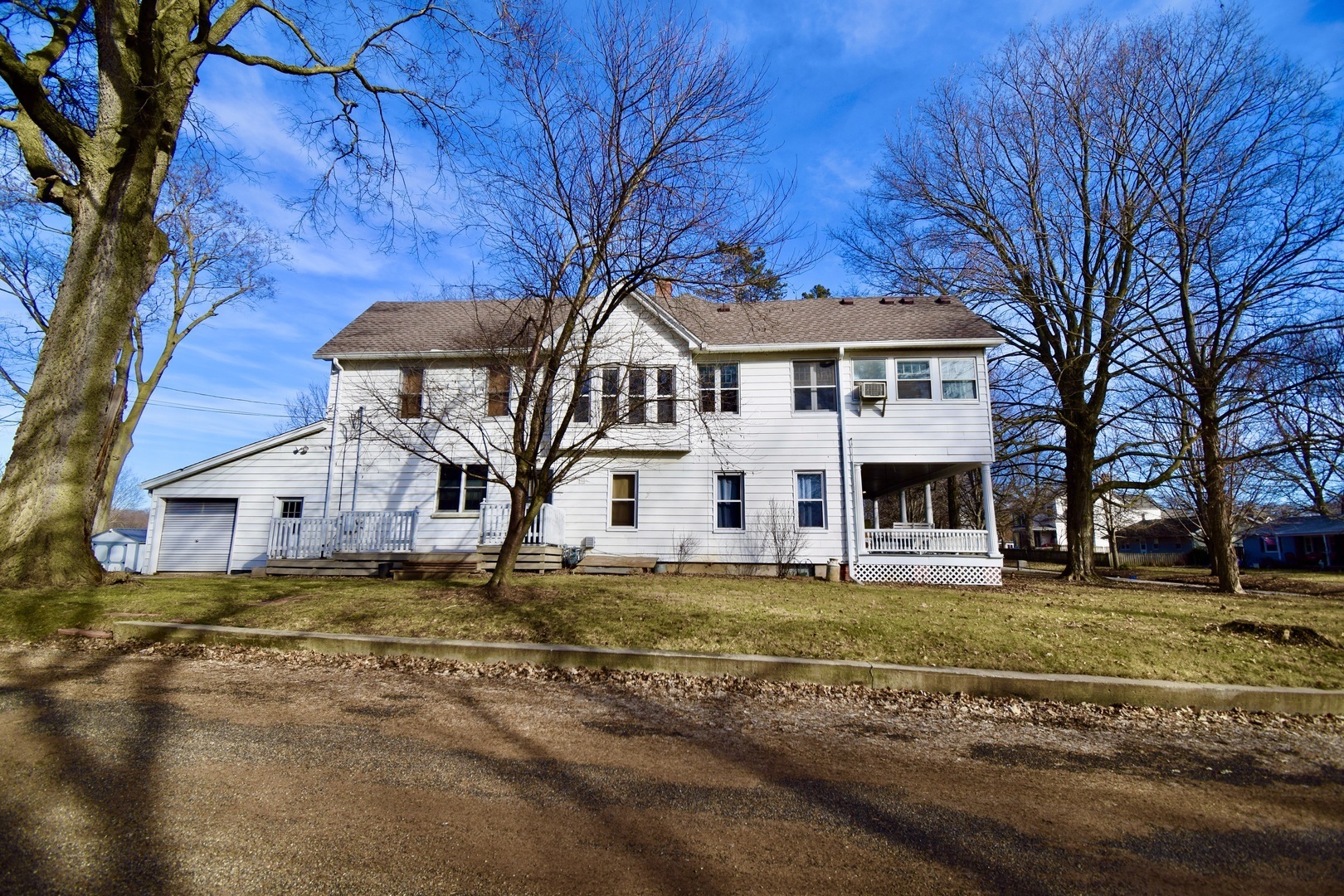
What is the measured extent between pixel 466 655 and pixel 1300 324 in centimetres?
1609

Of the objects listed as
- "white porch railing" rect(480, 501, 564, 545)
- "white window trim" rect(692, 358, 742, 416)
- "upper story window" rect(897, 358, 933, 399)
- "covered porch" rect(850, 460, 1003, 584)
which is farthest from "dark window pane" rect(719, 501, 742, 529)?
"upper story window" rect(897, 358, 933, 399)

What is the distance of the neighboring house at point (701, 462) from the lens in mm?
16672

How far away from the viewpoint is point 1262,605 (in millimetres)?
12383

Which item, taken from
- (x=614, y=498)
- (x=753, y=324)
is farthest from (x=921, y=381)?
(x=614, y=498)

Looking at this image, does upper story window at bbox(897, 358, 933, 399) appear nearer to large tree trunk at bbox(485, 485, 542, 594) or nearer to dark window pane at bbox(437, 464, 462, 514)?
large tree trunk at bbox(485, 485, 542, 594)

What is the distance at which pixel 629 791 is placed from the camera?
397 cm

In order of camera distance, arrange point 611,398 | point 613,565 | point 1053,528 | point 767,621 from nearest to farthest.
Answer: point 767,621 → point 611,398 → point 613,565 → point 1053,528

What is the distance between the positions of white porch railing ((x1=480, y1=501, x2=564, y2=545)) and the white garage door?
667 cm

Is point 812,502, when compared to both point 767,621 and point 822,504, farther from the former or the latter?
point 767,621

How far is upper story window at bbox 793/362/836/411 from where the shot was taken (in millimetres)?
17375

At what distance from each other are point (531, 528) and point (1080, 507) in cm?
1424

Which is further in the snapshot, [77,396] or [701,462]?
[701,462]

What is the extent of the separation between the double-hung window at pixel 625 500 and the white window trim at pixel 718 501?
5.96 ft

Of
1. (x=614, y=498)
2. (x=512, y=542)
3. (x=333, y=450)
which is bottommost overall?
(x=512, y=542)
